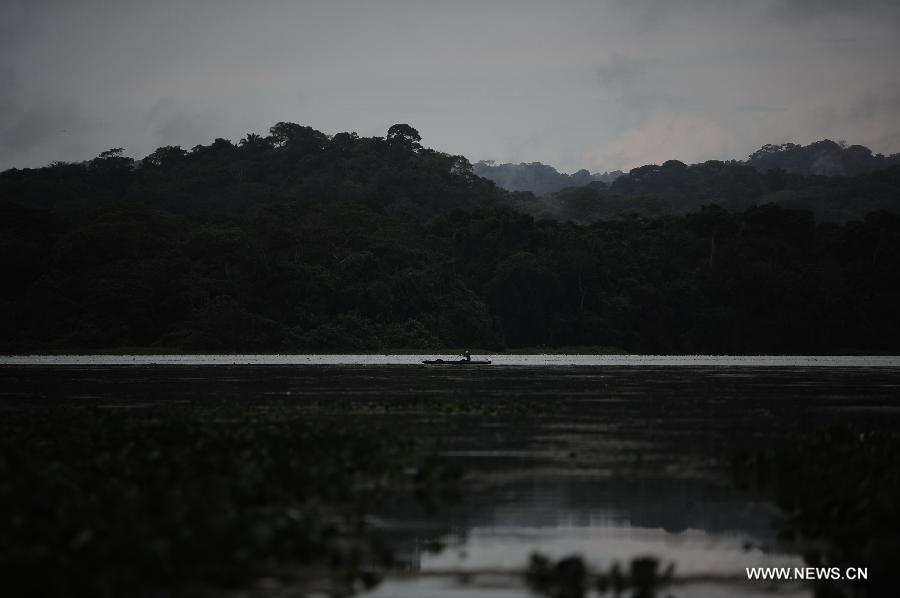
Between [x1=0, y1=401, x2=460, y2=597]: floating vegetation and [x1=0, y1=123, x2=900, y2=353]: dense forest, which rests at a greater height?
[x1=0, y1=123, x2=900, y2=353]: dense forest

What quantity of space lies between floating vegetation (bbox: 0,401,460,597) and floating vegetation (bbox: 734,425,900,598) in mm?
6429

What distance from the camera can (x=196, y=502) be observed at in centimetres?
1941

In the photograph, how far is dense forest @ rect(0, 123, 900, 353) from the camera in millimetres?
144750

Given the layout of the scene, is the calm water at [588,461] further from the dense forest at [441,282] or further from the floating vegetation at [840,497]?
the dense forest at [441,282]

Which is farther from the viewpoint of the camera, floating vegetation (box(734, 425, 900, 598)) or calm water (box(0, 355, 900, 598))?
calm water (box(0, 355, 900, 598))

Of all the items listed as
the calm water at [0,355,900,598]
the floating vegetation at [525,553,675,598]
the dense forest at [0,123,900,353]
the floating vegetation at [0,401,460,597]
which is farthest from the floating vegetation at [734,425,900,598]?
the dense forest at [0,123,900,353]

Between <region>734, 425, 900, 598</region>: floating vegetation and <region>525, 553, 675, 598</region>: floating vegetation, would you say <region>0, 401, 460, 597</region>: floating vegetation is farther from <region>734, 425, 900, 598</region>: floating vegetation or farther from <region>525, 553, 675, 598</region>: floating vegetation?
<region>734, 425, 900, 598</region>: floating vegetation

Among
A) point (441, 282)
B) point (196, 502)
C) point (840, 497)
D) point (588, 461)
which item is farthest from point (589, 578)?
point (441, 282)

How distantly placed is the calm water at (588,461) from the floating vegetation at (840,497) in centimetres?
57

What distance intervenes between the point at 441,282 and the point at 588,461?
130m

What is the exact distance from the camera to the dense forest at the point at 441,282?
145m

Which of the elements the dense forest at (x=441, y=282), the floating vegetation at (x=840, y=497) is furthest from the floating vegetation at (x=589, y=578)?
the dense forest at (x=441, y=282)

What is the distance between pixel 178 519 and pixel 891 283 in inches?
6219

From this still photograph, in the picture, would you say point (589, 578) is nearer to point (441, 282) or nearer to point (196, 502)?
point (196, 502)
